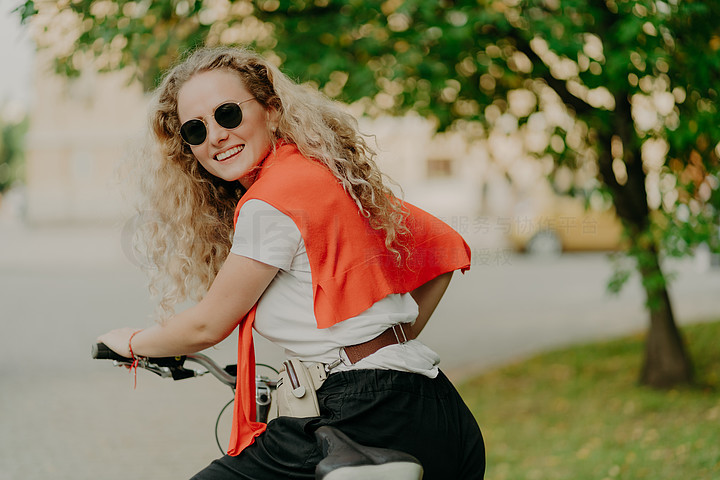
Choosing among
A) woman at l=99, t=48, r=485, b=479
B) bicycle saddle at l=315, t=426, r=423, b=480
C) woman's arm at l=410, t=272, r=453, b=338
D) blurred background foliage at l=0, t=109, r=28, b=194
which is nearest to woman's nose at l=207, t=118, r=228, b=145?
woman at l=99, t=48, r=485, b=479

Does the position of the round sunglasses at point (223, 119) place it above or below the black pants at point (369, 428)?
above

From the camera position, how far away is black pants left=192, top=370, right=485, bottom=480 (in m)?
2.00

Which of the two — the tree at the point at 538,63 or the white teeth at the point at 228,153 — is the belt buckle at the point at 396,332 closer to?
the white teeth at the point at 228,153

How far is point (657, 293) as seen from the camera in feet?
21.1

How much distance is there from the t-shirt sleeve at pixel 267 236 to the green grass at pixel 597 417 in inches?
140

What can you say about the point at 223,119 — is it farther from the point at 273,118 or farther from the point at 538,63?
the point at 538,63

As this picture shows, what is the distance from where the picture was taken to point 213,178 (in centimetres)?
252

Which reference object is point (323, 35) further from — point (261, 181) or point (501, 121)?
point (261, 181)

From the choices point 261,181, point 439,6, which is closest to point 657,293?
point 439,6

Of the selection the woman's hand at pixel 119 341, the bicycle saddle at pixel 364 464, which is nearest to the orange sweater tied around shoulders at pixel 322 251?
the bicycle saddle at pixel 364 464

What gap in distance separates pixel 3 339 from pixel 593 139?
7137 millimetres

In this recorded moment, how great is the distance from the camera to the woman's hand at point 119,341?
231 cm

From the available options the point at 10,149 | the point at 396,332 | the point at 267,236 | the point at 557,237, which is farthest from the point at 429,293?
the point at 10,149

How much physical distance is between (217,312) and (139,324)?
361 inches
